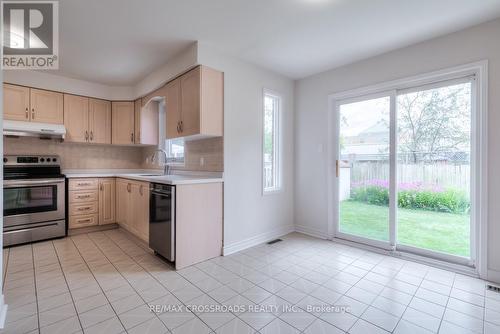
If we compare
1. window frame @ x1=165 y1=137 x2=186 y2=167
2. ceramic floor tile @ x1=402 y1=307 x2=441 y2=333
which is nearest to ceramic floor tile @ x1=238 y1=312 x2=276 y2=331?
ceramic floor tile @ x1=402 y1=307 x2=441 y2=333

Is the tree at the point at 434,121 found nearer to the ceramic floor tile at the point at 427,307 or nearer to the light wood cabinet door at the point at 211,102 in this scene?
the ceramic floor tile at the point at 427,307

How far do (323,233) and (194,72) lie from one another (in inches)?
115

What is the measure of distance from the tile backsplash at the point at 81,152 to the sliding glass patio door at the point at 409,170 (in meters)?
4.01

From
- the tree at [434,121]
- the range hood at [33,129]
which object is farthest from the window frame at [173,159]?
the tree at [434,121]

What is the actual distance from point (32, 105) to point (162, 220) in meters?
2.91

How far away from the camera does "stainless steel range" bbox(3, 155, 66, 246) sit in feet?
10.3

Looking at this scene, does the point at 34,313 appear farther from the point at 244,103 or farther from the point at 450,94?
the point at 450,94

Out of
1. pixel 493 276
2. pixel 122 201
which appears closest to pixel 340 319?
pixel 493 276

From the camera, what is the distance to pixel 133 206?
11.2 feet

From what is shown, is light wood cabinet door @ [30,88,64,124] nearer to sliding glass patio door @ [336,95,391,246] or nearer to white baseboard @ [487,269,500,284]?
sliding glass patio door @ [336,95,391,246]

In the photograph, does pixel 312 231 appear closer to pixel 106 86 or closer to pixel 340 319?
pixel 340 319

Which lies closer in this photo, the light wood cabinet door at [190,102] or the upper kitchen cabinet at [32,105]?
the light wood cabinet door at [190,102]

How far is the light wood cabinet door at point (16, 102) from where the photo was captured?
11.0 feet

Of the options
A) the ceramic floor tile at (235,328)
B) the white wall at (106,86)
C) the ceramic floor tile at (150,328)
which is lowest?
the ceramic floor tile at (235,328)
